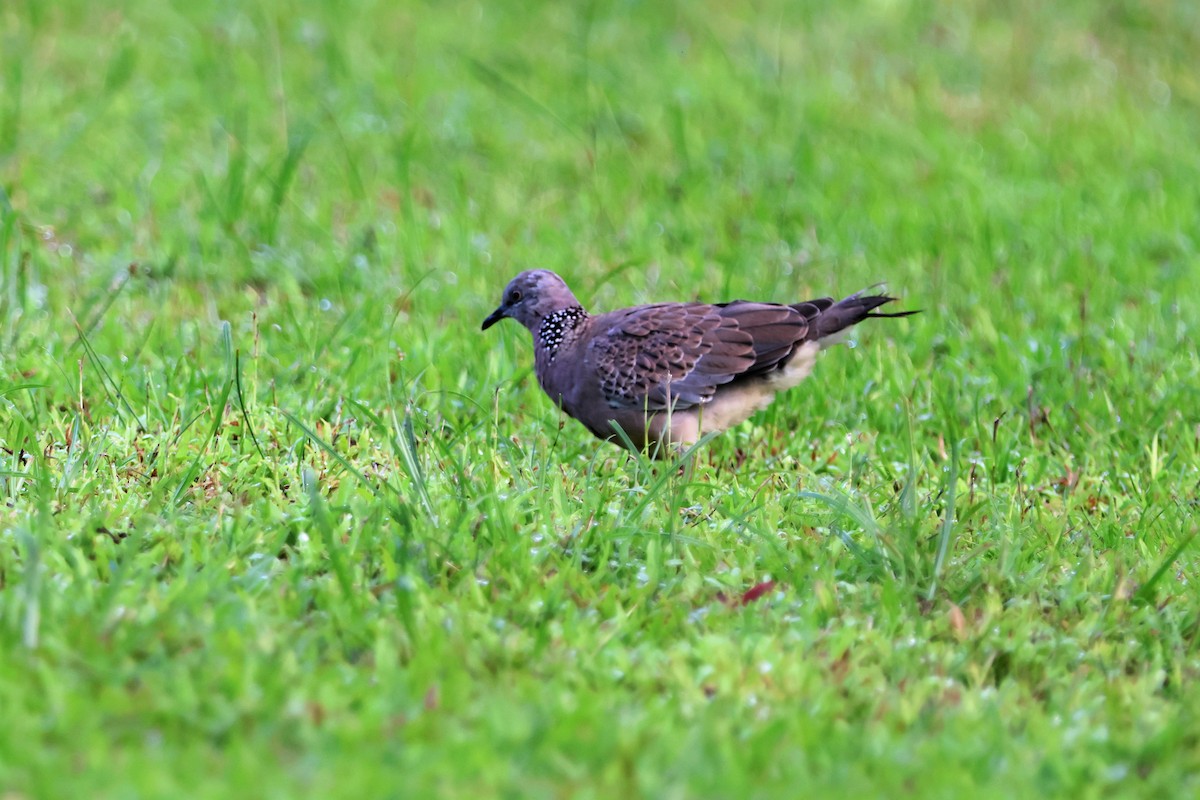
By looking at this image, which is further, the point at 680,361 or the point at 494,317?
the point at 494,317

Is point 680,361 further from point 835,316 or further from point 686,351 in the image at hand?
point 835,316

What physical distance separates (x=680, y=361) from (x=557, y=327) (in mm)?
635

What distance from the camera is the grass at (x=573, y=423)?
3.65m

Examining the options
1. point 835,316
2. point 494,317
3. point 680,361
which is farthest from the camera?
point 494,317

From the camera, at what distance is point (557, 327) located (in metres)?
6.30

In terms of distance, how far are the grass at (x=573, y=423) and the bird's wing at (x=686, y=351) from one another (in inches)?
11.2

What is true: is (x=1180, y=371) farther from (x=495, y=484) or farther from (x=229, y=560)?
(x=229, y=560)

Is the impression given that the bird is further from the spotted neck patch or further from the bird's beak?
the bird's beak

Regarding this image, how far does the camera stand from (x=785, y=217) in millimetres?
8727

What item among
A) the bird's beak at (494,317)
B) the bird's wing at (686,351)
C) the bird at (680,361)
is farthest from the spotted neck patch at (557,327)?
the bird's beak at (494,317)

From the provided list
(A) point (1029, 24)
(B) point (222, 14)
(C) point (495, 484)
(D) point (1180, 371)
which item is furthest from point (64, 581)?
(A) point (1029, 24)

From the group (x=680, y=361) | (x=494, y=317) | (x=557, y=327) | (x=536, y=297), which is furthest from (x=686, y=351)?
(x=494, y=317)

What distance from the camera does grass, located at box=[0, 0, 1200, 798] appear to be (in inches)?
144

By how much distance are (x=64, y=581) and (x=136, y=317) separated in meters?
3.01
